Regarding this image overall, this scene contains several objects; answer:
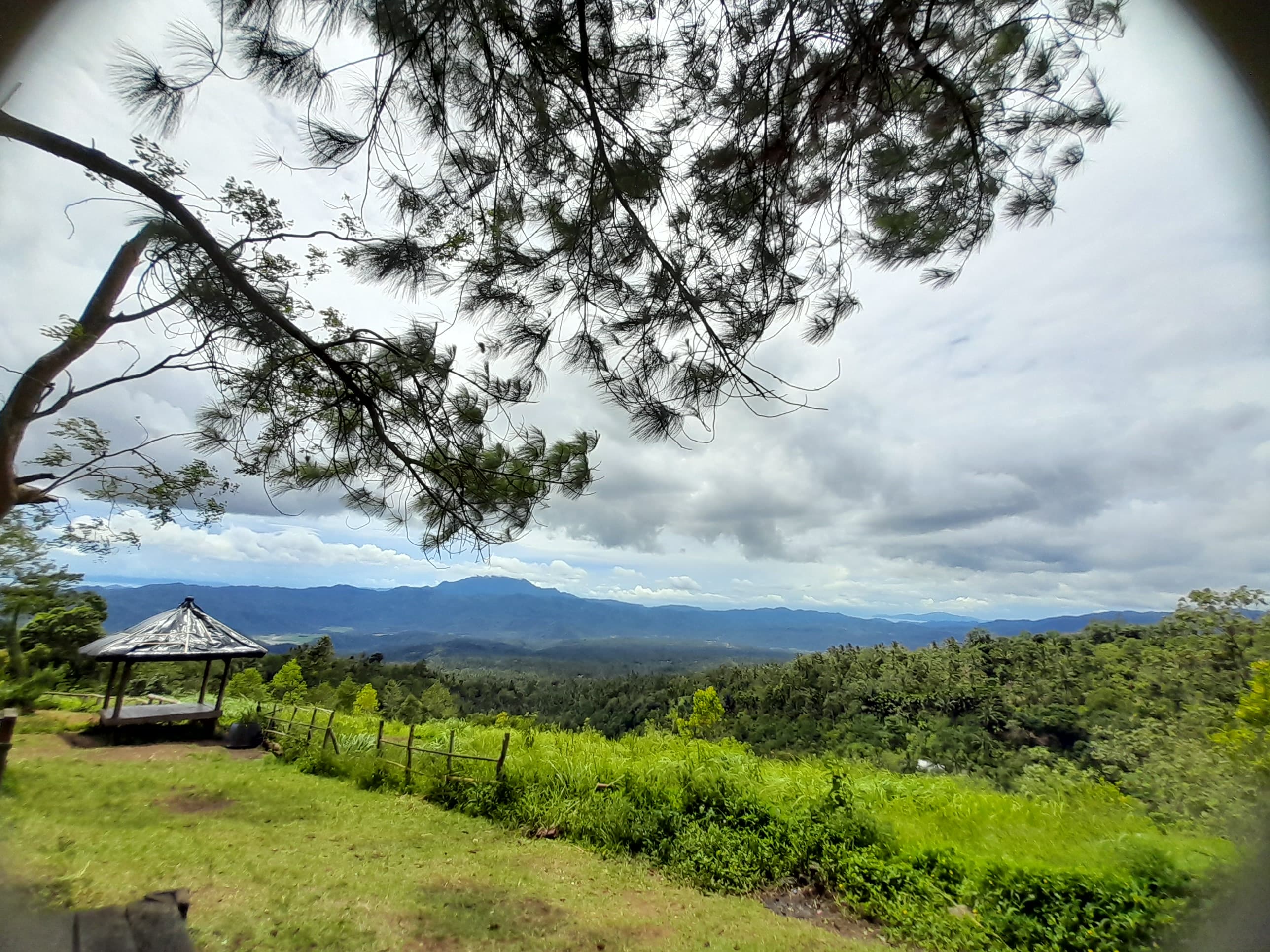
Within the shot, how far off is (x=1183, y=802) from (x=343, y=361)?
516cm

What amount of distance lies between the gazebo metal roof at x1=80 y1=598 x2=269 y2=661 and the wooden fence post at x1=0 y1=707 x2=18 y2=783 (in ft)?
→ 5.62

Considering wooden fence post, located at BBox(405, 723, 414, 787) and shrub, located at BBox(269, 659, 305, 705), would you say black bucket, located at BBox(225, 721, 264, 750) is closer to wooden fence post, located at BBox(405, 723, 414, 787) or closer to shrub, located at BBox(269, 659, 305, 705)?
shrub, located at BBox(269, 659, 305, 705)

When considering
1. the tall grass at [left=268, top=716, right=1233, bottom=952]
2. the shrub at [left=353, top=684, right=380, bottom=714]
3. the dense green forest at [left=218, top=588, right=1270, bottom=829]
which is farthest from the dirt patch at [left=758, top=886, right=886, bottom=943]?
the shrub at [left=353, top=684, right=380, bottom=714]

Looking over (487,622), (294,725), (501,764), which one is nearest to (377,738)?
(294,725)

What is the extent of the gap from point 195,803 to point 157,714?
7.64ft

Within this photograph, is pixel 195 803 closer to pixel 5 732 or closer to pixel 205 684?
pixel 5 732

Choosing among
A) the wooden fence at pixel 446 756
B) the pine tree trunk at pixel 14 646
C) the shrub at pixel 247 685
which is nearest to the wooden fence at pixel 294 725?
the shrub at pixel 247 685

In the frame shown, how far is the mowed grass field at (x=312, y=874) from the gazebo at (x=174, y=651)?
502 mm

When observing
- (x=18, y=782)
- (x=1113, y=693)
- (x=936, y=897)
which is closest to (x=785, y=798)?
(x=936, y=897)

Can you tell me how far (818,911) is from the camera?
339 cm

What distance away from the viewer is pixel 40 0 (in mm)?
1236

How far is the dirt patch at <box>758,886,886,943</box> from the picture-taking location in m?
3.11

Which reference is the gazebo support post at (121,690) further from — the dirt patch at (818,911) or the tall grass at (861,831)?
the dirt patch at (818,911)

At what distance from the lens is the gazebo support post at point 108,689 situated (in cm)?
434
